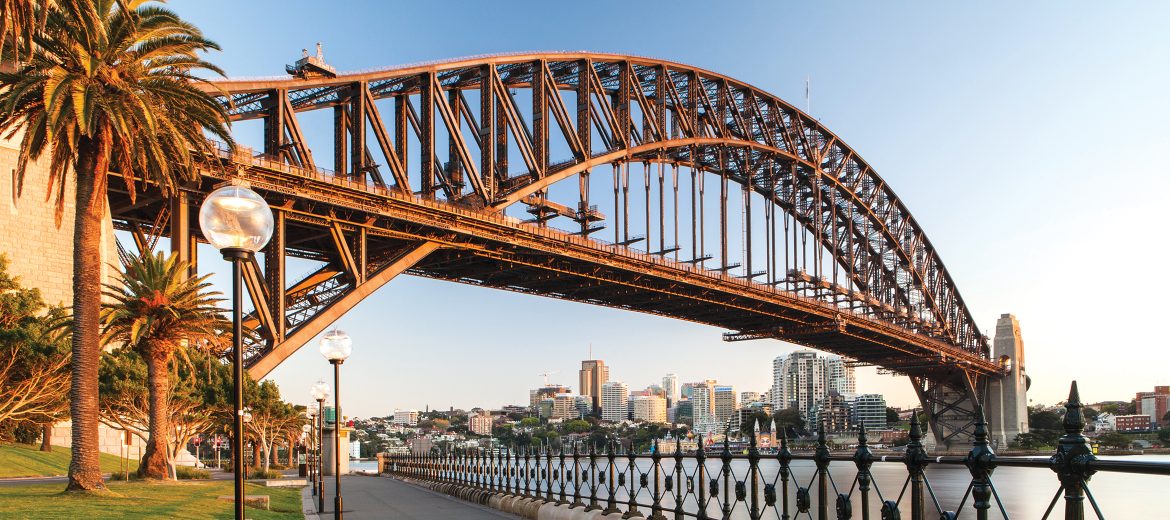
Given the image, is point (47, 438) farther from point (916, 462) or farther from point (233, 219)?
point (916, 462)

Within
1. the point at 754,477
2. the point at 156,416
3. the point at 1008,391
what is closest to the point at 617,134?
the point at 156,416

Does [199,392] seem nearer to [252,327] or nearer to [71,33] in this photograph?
[252,327]

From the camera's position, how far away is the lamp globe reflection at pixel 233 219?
707 cm

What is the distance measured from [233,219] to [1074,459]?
5.54 m

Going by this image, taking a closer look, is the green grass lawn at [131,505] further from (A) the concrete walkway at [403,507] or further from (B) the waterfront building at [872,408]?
(B) the waterfront building at [872,408]

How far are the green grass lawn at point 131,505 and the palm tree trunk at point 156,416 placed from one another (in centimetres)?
341

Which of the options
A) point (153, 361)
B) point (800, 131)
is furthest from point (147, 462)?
point (800, 131)

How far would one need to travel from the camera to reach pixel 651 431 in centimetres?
10850

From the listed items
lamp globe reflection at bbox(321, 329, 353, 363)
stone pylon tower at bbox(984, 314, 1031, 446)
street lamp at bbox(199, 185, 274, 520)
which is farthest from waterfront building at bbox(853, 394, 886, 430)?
street lamp at bbox(199, 185, 274, 520)

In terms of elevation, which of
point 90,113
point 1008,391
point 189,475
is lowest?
point 1008,391

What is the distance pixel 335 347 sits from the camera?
54.3 feet

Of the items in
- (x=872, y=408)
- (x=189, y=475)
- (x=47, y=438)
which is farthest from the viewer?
(x=872, y=408)

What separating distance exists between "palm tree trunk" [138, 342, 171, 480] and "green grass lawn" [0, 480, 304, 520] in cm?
341

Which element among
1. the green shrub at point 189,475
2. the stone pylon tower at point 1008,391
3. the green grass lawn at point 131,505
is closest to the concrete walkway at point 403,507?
the green grass lawn at point 131,505
